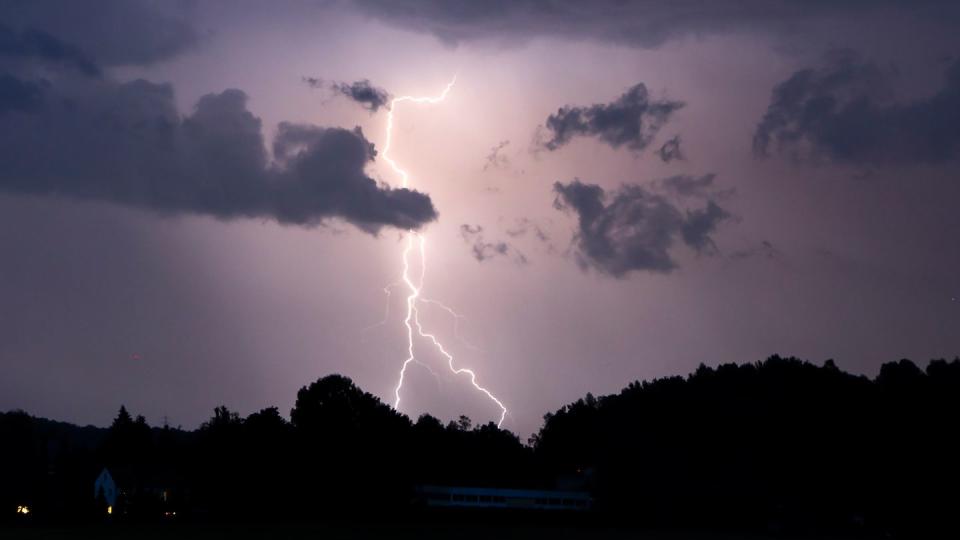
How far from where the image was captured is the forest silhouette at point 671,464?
91.2 meters

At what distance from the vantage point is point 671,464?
354ft

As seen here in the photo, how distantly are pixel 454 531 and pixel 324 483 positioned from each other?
1795 centimetres

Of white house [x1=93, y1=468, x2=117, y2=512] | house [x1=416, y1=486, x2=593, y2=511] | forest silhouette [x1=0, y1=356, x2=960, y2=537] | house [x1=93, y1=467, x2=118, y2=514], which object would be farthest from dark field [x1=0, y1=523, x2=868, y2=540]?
white house [x1=93, y1=468, x2=117, y2=512]

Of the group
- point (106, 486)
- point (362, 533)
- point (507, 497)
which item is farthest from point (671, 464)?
point (106, 486)

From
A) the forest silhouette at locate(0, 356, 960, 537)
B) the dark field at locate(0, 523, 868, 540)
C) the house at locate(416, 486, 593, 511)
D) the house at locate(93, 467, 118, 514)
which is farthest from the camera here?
the house at locate(416, 486, 593, 511)

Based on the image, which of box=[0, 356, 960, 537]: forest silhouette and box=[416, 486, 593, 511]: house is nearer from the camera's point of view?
box=[0, 356, 960, 537]: forest silhouette

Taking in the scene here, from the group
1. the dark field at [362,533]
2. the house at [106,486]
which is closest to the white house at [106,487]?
the house at [106,486]

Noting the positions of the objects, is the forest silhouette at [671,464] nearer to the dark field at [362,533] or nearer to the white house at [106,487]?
the white house at [106,487]

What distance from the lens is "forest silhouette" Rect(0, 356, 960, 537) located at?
91.2 metres

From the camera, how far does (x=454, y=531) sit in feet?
277

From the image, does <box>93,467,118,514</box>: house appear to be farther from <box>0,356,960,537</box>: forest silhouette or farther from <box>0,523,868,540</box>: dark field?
<box>0,523,868,540</box>: dark field

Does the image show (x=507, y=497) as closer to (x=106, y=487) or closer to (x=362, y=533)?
(x=362, y=533)

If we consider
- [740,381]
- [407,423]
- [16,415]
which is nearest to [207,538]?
[407,423]

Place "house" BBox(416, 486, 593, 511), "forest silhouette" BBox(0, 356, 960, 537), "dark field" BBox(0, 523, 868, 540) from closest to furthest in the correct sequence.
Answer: "dark field" BBox(0, 523, 868, 540)
"forest silhouette" BBox(0, 356, 960, 537)
"house" BBox(416, 486, 593, 511)
